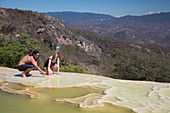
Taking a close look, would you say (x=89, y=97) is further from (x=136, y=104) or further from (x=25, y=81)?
(x=25, y=81)

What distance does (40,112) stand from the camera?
129 inches

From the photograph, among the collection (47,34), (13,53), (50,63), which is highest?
(47,34)

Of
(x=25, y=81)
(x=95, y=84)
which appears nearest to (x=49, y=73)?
(x=25, y=81)

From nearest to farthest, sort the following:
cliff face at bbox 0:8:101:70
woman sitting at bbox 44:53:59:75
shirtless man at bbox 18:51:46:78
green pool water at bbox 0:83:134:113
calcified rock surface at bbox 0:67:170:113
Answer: green pool water at bbox 0:83:134:113, calcified rock surface at bbox 0:67:170:113, shirtless man at bbox 18:51:46:78, woman sitting at bbox 44:53:59:75, cliff face at bbox 0:8:101:70

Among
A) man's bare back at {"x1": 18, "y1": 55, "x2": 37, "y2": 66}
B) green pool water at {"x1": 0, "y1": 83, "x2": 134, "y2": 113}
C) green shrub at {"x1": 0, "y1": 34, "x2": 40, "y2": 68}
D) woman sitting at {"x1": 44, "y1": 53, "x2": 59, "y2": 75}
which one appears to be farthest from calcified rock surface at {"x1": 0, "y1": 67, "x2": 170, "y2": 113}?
green shrub at {"x1": 0, "y1": 34, "x2": 40, "y2": 68}

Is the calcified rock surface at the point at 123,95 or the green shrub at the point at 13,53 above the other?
the green shrub at the point at 13,53

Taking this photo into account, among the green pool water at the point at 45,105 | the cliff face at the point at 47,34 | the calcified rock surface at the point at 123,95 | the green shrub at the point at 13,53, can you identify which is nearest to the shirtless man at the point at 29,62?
the calcified rock surface at the point at 123,95

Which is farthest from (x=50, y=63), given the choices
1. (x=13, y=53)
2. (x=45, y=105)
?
(x=13, y=53)

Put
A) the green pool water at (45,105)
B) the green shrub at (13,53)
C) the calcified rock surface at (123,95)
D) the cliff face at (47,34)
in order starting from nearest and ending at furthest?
the green pool water at (45,105), the calcified rock surface at (123,95), the green shrub at (13,53), the cliff face at (47,34)

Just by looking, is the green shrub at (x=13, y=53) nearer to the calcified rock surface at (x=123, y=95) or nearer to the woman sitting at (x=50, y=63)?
the calcified rock surface at (x=123, y=95)

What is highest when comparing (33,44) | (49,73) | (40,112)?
(33,44)

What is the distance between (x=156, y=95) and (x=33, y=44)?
7.68 metres

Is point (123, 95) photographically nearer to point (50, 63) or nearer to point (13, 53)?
point (50, 63)

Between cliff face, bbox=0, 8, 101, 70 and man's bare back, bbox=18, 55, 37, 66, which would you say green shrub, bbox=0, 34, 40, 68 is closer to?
man's bare back, bbox=18, 55, 37, 66
